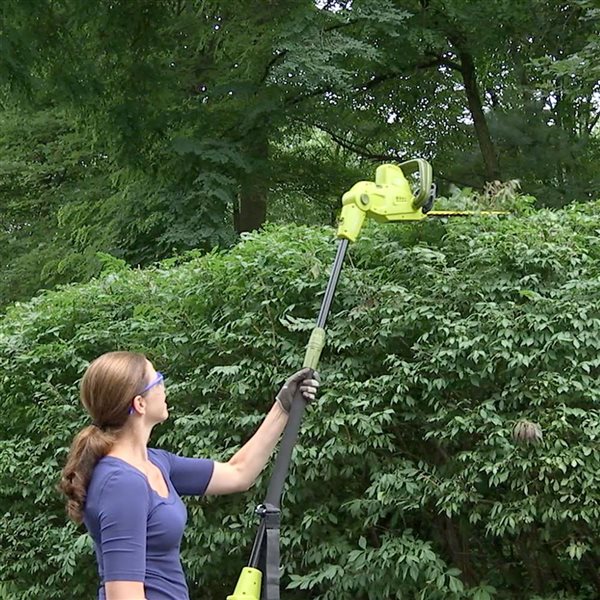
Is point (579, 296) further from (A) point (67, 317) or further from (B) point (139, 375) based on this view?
(A) point (67, 317)

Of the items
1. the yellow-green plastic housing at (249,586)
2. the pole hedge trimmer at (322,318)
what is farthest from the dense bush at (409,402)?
the yellow-green plastic housing at (249,586)

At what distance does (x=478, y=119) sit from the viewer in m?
11.2

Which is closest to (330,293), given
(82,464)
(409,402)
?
(82,464)

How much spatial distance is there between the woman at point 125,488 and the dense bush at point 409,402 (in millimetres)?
1629

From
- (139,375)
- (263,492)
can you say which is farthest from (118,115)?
(139,375)

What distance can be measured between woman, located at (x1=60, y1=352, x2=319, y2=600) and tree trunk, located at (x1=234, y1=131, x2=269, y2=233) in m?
7.02

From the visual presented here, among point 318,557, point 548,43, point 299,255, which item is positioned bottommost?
point 318,557

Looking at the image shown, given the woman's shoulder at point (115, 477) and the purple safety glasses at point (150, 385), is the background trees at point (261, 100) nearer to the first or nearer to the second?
the purple safety glasses at point (150, 385)

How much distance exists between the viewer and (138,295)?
506 cm

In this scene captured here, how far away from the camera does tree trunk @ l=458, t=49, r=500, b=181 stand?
35.6 ft

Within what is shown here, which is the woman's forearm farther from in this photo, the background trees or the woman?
the background trees

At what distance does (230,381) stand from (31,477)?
149 cm

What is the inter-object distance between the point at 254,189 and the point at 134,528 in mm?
8003

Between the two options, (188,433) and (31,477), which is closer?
(188,433)
